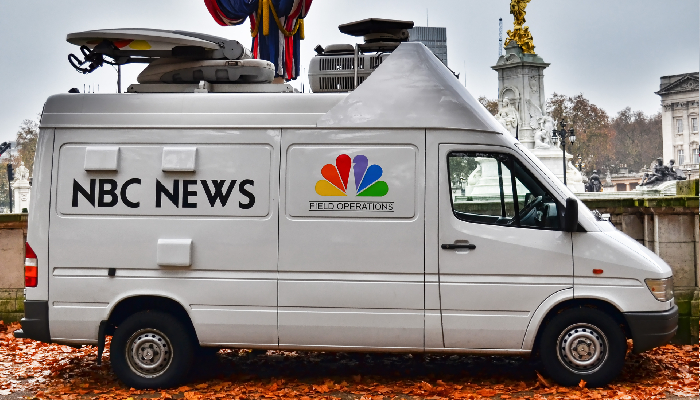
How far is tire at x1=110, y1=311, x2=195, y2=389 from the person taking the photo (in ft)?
24.1

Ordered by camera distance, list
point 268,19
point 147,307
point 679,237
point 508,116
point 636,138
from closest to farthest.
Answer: point 147,307, point 679,237, point 268,19, point 508,116, point 636,138

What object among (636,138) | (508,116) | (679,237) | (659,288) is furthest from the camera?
(636,138)

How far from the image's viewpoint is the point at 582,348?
709 centimetres

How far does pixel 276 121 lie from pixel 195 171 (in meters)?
0.86

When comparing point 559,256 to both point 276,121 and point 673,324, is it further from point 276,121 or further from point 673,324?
point 276,121

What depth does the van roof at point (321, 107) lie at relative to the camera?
7176 millimetres

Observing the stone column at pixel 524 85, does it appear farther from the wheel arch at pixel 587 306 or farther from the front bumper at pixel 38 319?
the front bumper at pixel 38 319

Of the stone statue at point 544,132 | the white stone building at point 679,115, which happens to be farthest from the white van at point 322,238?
the white stone building at point 679,115

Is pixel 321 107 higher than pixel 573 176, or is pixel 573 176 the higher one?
pixel 573 176

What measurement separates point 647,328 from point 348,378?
2764mm

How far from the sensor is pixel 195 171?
7312 millimetres

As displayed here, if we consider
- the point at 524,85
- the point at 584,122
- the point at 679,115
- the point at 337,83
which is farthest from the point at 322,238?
the point at 679,115

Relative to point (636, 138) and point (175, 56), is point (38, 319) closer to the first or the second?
point (175, 56)

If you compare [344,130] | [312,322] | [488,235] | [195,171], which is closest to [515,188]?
[488,235]
